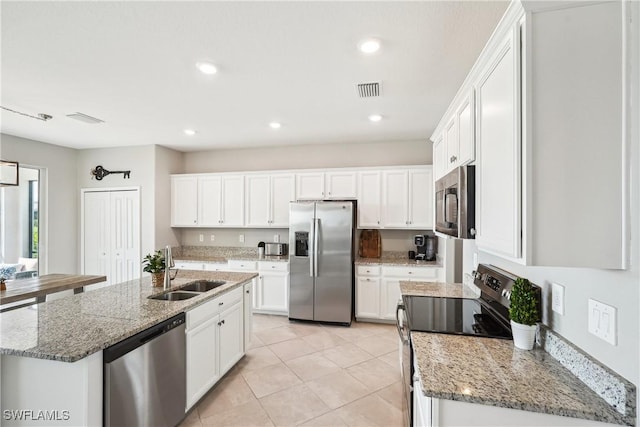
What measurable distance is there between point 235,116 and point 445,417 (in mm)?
3338

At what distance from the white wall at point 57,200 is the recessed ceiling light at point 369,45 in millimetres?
5069

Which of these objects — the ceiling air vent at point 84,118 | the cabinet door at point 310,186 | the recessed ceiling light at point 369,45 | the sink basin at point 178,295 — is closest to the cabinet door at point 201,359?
the sink basin at point 178,295

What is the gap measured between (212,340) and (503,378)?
2097 millimetres

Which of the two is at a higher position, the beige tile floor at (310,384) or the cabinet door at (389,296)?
the cabinet door at (389,296)

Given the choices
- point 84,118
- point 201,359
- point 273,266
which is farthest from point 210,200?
point 201,359

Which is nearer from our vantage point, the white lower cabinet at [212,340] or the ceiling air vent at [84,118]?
the white lower cabinet at [212,340]

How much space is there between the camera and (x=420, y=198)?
4.18 metres

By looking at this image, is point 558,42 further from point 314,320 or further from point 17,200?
point 17,200

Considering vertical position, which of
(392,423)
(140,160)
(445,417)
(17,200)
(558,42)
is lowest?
(392,423)

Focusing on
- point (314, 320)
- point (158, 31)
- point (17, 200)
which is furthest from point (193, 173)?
point (158, 31)

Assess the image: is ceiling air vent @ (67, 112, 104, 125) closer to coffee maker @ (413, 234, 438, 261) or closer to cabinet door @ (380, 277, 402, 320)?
cabinet door @ (380, 277, 402, 320)

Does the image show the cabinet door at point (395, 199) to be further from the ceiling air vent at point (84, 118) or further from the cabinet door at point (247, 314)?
the ceiling air vent at point (84, 118)

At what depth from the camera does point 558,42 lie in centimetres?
102

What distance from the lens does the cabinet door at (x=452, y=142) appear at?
6.43ft
